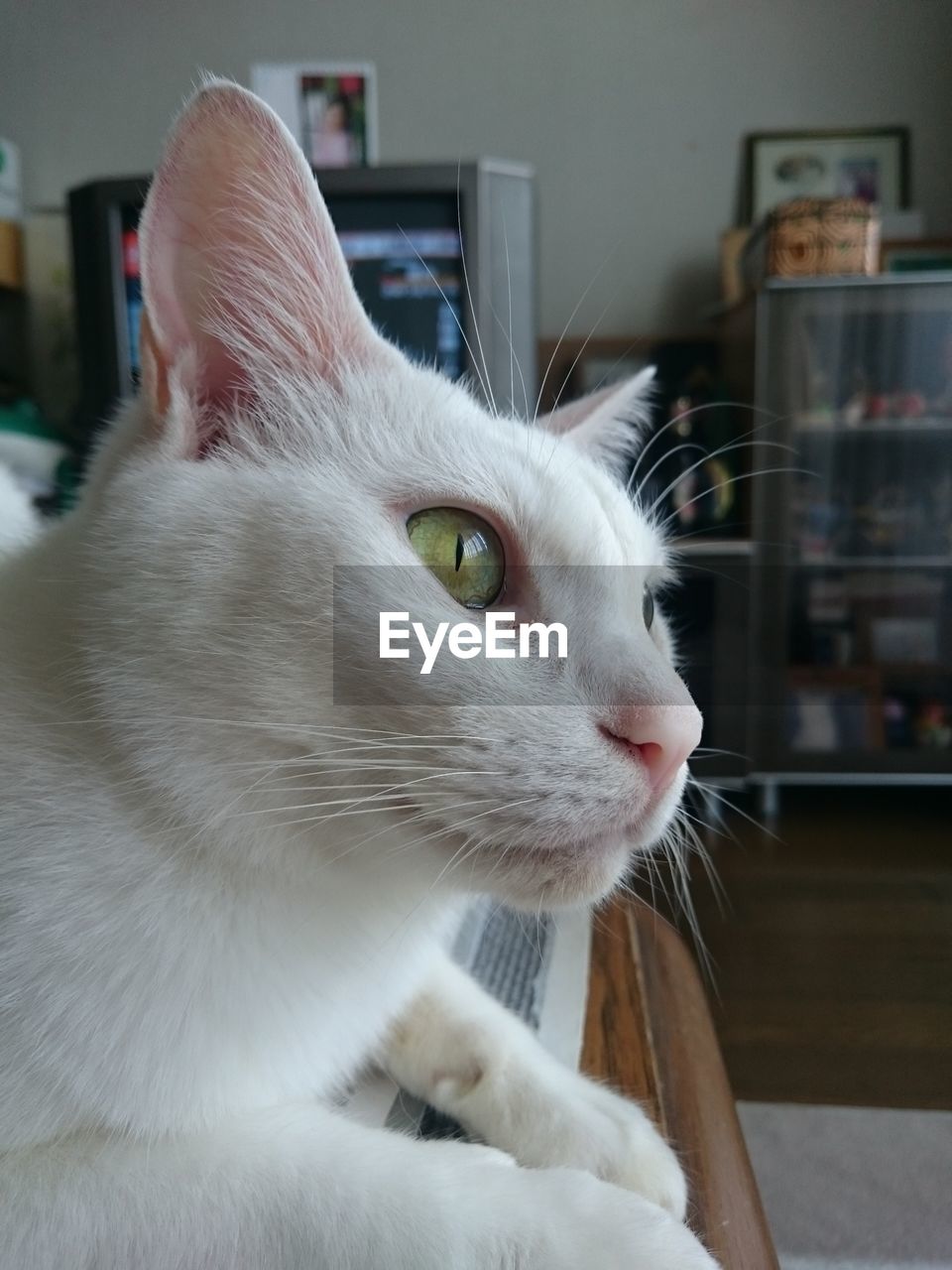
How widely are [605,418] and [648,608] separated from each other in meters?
0.15

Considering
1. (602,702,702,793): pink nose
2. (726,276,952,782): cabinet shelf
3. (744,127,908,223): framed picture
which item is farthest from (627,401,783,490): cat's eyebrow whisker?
(744,127,908,223): framed picture

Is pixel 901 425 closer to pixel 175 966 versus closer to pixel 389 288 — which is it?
pixel 389 288

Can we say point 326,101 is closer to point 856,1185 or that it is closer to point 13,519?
point 13,519

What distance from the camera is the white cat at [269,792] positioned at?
327 mm

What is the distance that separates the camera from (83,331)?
5.22ft

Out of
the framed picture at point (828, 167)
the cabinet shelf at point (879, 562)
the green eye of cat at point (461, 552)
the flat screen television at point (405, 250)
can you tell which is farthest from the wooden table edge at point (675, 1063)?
the framed picture at point (828, 167)

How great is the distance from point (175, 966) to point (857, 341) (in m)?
2.08

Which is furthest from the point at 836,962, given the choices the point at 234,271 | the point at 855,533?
the point at 855,533

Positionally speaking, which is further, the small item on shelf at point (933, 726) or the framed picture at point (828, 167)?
the framed picture at point (828, 167)

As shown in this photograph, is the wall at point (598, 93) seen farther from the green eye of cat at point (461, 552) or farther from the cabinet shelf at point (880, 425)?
the green eye of cat at point (461, 552)

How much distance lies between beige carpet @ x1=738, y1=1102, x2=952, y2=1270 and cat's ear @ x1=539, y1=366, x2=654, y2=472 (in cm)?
45

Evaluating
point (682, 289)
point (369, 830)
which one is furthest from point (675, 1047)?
point (682, 289)

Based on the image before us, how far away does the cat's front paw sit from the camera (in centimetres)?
39

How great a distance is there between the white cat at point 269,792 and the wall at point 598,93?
1.91 metres
